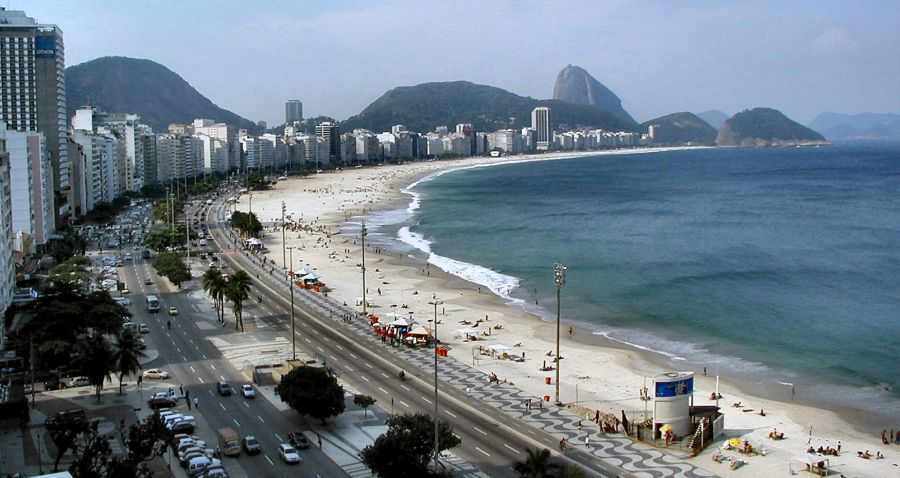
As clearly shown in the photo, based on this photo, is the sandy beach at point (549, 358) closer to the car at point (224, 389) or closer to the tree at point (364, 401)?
the tree at point (364, 401)

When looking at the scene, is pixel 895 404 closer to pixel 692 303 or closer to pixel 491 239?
pixel 692 303

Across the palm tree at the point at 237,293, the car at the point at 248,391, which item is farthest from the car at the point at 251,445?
the palm tree at the point at 237,293

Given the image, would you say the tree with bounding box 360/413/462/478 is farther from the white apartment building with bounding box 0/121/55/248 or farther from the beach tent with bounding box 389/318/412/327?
the white apartment building with bounding box 0/121/55/248

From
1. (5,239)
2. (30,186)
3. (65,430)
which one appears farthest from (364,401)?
(30,186)

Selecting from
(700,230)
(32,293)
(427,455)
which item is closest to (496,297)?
(32,293)

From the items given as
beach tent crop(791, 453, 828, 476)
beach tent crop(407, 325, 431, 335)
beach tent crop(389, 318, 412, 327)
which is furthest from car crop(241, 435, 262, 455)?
beach tent crop(791, 453, 828, 476)

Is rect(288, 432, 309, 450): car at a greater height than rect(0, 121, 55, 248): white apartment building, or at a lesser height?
lesser
